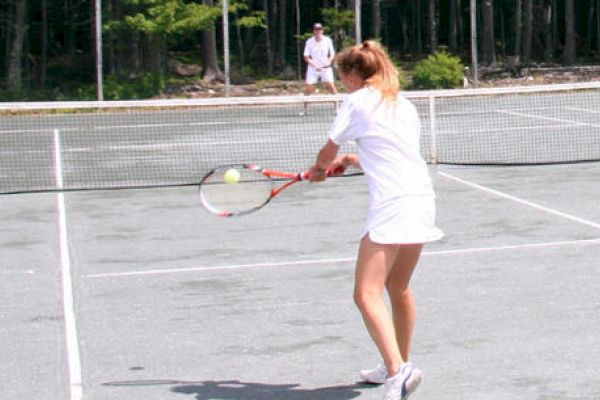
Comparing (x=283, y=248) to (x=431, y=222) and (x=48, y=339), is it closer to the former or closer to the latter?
(x=48, y=339)

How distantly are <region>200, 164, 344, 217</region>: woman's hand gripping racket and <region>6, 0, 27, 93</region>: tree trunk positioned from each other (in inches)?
1066

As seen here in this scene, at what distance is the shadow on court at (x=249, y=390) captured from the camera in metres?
5.90

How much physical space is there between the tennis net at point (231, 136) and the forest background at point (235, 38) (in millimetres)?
5351

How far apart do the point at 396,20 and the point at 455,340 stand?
37.5 m

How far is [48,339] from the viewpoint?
7090mm

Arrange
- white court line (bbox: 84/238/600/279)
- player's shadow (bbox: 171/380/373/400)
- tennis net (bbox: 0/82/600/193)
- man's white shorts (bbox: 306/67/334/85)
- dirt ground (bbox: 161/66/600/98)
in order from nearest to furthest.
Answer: player's shadow (bbox: 171/380/373/400), white court line (bbox: 84/238/600/279), tennis net (bbox: 0/82/600/193), man's white shorts (bbox: 306/67/334/85), dirt ground (bbox: 161/66/600/98)

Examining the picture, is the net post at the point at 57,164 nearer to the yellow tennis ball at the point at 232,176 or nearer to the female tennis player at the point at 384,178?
the yellow tennis ball at the point at 232,176

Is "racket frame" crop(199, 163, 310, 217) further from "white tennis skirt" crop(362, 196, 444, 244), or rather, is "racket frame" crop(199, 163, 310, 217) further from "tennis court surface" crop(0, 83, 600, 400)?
"tennis court surface" crop(0, 83, 600, 400)

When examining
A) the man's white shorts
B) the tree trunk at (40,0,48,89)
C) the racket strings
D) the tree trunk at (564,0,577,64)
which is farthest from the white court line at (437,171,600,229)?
the tree trunk at (564,0,577,64)

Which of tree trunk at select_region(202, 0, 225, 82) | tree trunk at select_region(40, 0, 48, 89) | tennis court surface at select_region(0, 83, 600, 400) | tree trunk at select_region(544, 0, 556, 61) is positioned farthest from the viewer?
tree trunk at select_region(544, 0, 556, 61)

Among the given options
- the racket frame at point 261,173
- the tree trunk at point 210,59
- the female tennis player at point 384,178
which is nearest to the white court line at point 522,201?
the racket frame at point 261,173

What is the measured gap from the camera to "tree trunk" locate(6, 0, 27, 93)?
33.7 m

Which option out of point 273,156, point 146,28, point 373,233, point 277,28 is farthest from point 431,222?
point 277,28

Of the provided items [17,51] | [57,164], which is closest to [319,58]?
[57,164]
